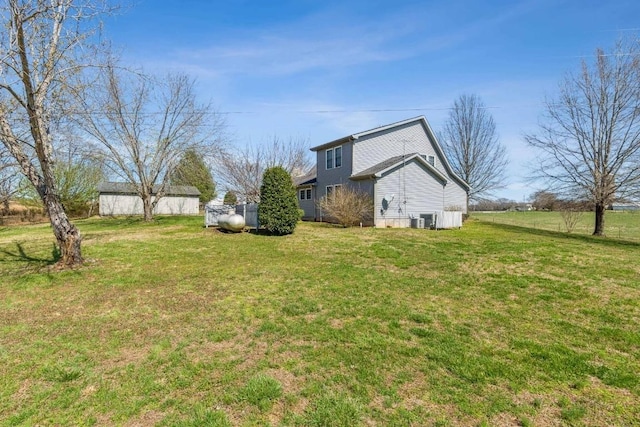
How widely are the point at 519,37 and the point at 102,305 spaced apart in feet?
51.3

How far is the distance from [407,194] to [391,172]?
167 centimetres

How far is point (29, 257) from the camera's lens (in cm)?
902

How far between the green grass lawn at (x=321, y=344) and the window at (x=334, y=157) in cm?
1342

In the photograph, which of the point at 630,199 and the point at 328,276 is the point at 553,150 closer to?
the point at 630,199

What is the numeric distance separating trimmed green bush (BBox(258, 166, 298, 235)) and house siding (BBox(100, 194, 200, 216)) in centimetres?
2459

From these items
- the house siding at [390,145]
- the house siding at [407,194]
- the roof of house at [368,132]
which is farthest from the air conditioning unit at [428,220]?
the roof of house at [368,132]

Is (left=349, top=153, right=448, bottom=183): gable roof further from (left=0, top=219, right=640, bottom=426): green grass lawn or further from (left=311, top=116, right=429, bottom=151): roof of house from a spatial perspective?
(left=0, top=219, right=640, bottom=426): green grass lawn

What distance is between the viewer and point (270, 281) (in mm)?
6426

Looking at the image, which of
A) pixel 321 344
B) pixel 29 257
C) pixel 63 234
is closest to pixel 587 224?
pixel 321 344

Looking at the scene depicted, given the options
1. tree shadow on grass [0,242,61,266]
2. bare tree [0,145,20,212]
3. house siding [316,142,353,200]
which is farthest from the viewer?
house siding [316,142,353,200]

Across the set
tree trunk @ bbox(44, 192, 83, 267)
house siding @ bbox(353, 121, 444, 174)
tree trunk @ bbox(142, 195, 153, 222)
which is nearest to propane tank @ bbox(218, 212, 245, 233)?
tree trunk @ bbox(44, 192, 83, 267)

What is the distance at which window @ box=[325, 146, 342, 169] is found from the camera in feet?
66.2

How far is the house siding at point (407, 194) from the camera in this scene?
1723cm

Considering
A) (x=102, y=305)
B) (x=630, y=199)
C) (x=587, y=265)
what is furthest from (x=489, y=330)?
(x=630, y=199)
